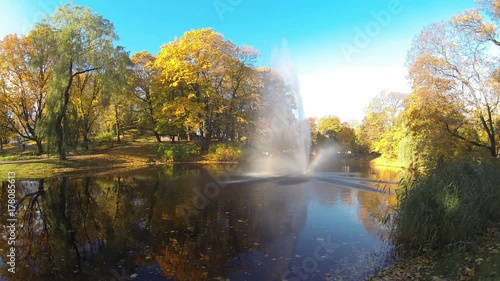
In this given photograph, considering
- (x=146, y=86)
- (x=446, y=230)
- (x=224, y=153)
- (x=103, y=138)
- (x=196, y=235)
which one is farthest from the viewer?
(x=103, y=138)

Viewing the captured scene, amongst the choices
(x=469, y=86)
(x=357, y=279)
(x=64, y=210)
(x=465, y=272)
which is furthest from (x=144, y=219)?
(x=469, y=86)

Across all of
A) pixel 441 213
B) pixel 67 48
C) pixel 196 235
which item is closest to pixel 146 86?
pixel 67 48

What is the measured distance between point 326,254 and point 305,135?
30.6 m

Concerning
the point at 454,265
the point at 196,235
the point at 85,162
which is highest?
the point at 85,162

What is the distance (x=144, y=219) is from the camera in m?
10.8

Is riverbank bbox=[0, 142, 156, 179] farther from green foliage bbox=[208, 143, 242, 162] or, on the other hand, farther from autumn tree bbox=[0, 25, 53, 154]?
green foliage bbox=[208, 143, 242, 162]

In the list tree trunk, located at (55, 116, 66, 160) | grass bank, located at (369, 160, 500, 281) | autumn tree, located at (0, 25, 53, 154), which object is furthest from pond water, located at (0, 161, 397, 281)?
autumn tree, located at (0, 25, 53, 154)

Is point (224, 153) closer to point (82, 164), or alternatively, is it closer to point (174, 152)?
point (174, 152)

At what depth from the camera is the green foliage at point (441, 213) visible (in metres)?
7.50

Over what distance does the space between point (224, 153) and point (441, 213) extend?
2953 centimetres

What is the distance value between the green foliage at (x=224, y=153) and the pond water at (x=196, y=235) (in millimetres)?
19033

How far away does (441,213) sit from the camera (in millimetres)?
7613

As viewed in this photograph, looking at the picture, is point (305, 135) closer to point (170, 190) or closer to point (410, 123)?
point (410, 123)

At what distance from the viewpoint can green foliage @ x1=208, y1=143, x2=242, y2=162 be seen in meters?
35.8
